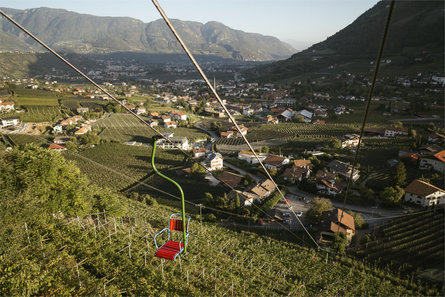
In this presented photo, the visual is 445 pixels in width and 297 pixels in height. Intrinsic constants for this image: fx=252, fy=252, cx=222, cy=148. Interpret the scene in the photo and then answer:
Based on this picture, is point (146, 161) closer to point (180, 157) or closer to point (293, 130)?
point (180, 157)

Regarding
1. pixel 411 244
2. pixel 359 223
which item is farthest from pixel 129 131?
pixel 411 244

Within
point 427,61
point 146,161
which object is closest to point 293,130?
point 146,161

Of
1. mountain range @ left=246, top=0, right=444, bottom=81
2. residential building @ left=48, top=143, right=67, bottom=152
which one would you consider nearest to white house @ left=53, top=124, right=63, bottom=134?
residential building @ left=48, top=143, right=67, bottom=152

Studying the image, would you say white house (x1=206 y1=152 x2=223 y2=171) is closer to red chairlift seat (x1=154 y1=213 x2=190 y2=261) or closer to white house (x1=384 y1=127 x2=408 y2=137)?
red chairlift seat (x1=154 y1=213 x2=190 y2=261)

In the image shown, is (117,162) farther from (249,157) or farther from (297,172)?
(297,172)

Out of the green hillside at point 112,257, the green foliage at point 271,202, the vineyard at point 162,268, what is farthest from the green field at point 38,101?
the green foliage at point 271,202

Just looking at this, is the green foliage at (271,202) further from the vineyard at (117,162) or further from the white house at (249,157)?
the vineyard at (117,162)
